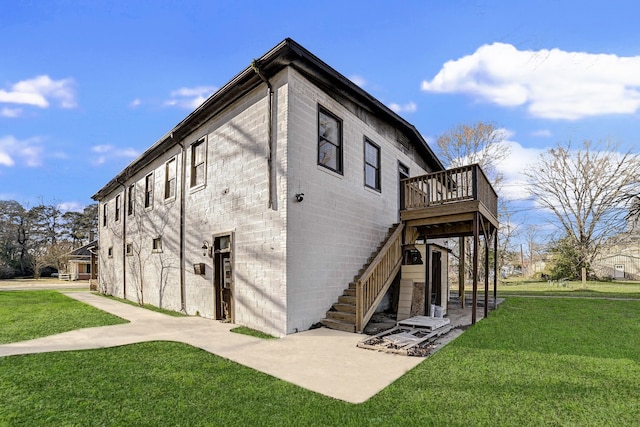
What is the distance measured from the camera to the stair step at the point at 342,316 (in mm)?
7021

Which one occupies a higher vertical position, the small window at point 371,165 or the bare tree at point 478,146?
the bare tree at point 478,146

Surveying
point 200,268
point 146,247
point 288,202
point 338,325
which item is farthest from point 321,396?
point 146,247

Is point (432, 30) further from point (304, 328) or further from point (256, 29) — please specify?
point (304, 328)

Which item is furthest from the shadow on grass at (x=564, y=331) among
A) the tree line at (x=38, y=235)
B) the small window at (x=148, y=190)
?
the tree line at (x=38, y=235)

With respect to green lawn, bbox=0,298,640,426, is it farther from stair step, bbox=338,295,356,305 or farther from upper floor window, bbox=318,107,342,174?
upper floor window, bbox=318,107,342,174

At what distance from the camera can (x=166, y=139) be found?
439 inches

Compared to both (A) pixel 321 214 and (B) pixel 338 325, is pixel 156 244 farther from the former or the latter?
(B) pixel 338 325

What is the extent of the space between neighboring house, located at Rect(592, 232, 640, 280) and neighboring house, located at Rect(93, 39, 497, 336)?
19.1 meters

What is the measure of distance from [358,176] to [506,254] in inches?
930

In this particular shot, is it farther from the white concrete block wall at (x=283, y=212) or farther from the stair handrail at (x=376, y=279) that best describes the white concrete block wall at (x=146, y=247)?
the stair handrail at (x=376, y=279)

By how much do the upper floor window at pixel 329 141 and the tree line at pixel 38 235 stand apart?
38.7m

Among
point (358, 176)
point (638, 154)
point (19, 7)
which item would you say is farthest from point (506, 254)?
point (19, 7)

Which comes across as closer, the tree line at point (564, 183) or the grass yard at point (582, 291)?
the grass yard at point (582, 291)

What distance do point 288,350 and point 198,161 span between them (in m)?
6.79
